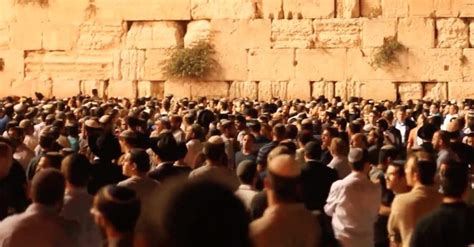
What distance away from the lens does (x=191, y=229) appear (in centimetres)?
331

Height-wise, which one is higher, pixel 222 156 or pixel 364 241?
pixel 222 156

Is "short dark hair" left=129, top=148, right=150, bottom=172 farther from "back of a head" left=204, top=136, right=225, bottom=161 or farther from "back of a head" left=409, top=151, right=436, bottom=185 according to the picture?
"back of a head" left=409, top=151, right=436, bottom=185

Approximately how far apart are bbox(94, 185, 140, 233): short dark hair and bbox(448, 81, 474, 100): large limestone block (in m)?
20.8

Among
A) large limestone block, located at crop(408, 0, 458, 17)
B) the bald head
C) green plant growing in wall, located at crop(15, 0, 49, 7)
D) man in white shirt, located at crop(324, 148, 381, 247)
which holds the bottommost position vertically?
man in white shirt, located at crop(324, 148, 381, 247)

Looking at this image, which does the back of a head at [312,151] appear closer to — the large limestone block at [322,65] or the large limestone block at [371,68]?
the large limestone block at [371,68]

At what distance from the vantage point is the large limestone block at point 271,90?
1021 inches

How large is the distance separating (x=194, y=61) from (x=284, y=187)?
20.4 meters

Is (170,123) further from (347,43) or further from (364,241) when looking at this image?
(347,43)

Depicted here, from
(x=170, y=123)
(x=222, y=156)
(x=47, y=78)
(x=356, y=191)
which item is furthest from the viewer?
(x=47, y=78)

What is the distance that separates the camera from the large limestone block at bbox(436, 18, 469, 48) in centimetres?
2519

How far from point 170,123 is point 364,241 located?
17.0 ft

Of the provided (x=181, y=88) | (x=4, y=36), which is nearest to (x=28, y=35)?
(x=4, y=36)

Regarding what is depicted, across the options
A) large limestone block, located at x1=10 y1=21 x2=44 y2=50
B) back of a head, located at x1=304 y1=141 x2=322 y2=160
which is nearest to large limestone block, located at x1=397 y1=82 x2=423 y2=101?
large limestone block, located at x1=10 y1=21 x2=44 y2=50

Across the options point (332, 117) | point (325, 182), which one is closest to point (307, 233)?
point (325, 182)
